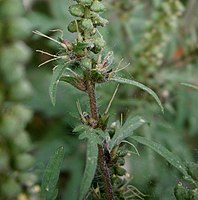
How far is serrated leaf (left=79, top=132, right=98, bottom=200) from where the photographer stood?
1.11 meters

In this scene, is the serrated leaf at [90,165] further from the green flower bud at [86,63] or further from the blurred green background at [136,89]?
the blurred green background at [136,89]

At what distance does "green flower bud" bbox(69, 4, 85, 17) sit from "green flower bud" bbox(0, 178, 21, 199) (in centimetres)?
42

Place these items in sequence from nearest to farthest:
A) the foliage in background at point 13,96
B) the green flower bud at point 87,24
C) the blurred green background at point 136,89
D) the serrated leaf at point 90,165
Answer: the foliage in background at point 13,96 < the serrated leaf at point 90,165 < the green flower bud at point 87,24 < the blurred green background at point 136,89

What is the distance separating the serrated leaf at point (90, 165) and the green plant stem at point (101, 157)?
7 centimetres

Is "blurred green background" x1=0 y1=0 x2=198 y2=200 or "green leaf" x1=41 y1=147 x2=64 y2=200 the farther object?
"blurred green background" x1=0 y1=0 x2=198 y2=200

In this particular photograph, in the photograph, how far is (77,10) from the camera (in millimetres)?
1250

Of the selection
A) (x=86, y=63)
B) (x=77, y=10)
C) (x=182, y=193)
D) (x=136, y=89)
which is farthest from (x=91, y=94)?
(x=136, y=89)

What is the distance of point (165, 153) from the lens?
1289 mm

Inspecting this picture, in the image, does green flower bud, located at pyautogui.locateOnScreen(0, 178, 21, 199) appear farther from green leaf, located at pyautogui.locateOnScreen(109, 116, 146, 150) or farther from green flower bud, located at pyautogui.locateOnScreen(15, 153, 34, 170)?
green leaf, located at pyautogui.locateOnScreen(109, 116, 146, 150)

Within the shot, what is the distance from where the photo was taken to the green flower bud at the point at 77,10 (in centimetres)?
125

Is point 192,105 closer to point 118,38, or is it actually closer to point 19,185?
point 118,38

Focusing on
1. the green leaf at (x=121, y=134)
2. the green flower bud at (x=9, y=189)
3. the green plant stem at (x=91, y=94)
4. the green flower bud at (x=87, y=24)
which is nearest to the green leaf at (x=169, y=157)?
the green leaf at (x=121, y=134)

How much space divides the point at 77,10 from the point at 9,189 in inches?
17.8

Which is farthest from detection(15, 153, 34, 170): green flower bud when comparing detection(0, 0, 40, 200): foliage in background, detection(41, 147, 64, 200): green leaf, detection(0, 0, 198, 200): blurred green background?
detection(0, 0, 198, 200): blurred green background
